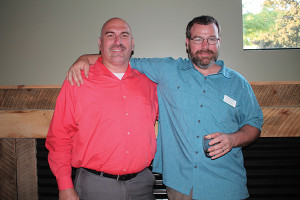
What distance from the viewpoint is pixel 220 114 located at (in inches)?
62.0

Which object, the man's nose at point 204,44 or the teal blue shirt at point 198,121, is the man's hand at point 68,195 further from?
the man's nose at point 204,44

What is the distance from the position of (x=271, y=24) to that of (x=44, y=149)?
296 centimetres

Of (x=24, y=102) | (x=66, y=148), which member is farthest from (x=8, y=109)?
(x=66, y=148)

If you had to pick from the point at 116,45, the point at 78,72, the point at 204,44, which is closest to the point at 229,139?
the point at 204,44

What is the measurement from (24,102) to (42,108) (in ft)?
0.67

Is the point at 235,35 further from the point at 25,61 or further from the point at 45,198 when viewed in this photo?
the point at 45,198

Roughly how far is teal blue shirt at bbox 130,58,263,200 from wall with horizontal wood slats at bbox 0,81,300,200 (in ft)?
1.51

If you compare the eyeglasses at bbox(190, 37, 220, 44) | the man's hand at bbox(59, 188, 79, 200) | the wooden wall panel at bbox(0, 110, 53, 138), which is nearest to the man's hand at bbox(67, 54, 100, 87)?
the wooden wall panel at bbox(0, 110, 53, 138)

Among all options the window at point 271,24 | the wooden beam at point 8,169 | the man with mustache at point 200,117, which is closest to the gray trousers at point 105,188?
the man with mustache at point 200,117

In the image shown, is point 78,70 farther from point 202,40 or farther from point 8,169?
point 8,169

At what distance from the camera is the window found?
225 centimetres

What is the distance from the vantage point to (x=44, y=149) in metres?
2.13

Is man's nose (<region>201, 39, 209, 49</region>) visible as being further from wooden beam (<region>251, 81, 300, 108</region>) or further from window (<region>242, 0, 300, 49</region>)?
window (<region>242, 0, 300, 49</region>)

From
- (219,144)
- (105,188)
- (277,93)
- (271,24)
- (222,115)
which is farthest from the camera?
(271,24)
